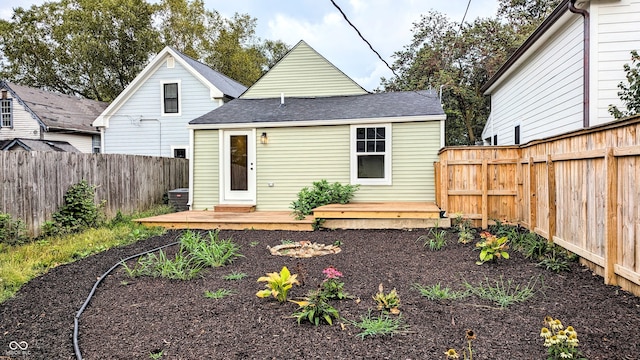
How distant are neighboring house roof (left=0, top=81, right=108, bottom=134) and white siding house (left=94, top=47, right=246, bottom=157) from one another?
123 inches

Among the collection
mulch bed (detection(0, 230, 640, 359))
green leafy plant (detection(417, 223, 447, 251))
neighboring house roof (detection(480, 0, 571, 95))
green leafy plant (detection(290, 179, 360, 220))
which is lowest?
mulch bed (detection(0, 230, 640, 359))

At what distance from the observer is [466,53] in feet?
59.2

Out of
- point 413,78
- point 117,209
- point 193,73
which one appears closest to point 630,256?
point 117,209

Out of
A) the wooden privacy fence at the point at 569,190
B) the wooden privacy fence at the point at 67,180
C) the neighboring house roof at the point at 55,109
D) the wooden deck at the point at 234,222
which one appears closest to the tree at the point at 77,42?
the neighboring house roof at the point at 55,109

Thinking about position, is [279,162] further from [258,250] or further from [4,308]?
[4,308]

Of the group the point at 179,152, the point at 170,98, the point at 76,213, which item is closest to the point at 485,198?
the point at 76,213

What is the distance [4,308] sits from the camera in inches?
132

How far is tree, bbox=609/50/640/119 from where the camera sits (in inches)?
200

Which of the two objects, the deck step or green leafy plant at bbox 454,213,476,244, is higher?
the deck step

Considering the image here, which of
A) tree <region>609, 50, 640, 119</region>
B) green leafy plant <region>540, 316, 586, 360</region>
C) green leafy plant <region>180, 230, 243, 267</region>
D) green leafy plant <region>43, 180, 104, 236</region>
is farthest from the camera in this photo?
green leafy plant <region>43, 180, 104, 236</region>

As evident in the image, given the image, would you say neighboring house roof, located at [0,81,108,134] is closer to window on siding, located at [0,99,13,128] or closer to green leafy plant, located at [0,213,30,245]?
window on siding, located at [0,99,13,128]

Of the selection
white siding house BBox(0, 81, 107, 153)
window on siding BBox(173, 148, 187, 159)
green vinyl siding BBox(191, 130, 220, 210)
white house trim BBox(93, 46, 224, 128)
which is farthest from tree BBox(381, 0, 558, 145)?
white siding house BBox(0, 81, 107, 153)

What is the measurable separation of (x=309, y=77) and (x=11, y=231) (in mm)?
7669

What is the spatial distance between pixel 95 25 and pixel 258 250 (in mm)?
22364
